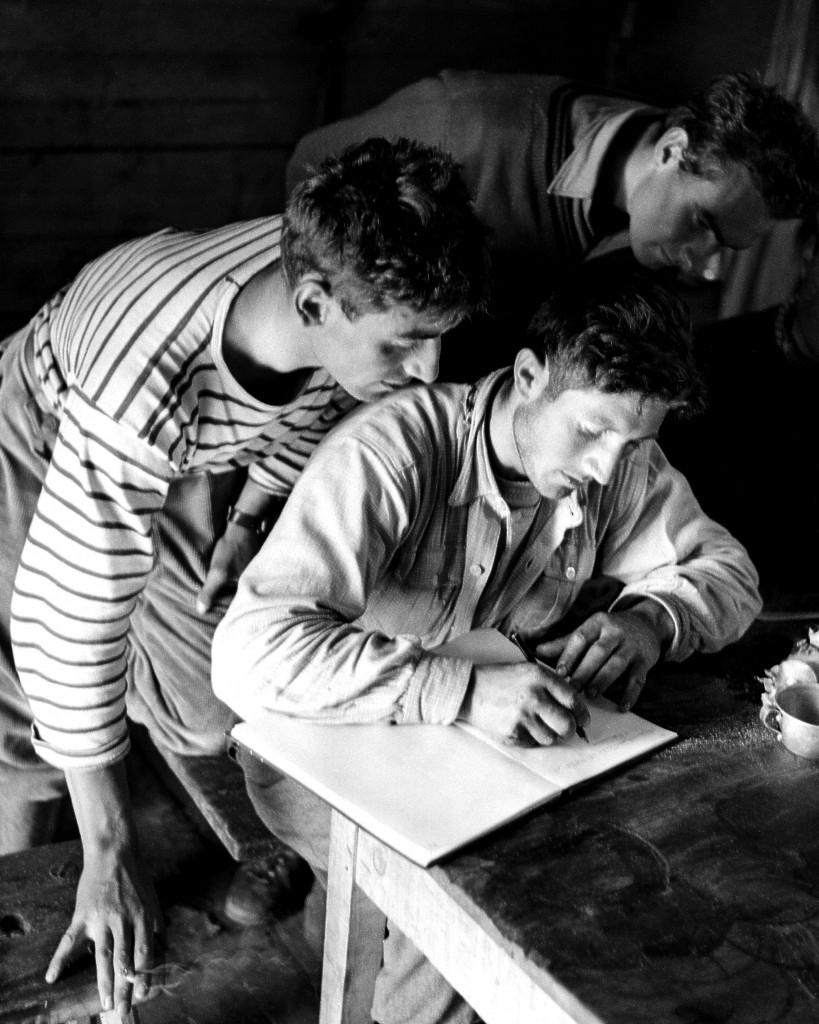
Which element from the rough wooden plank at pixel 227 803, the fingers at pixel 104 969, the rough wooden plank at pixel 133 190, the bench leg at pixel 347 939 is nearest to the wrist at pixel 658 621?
the bench leg at pixel 347 939

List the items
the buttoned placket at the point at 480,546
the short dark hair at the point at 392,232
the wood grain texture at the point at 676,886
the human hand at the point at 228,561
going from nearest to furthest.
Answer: the wood grain texture at the point at 676,886, the short dark hair at the point at 392,232, the buttoned placket at the point at 480,546, the human hand at the point at 228,561

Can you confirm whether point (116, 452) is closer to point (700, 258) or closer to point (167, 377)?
point (167, 377)

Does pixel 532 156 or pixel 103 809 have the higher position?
pixel 532 156

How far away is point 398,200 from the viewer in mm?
1468

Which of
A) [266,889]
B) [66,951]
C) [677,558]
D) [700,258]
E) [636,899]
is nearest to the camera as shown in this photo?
[636,899]

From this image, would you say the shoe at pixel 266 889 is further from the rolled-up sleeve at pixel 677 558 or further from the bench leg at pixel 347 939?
the rolled-up sleeve at pixel 677 558

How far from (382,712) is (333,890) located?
24 centimetres

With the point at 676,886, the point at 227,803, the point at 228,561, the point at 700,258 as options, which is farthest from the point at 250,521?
the point at 676,886

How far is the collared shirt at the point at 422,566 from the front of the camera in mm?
1384

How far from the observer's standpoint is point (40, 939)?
1.56m

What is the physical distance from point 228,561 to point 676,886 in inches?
49.2

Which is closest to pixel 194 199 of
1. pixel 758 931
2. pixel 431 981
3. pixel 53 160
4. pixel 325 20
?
pixel 53 160

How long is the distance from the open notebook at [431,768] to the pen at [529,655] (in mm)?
13

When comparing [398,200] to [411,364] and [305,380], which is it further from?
[305,380]
